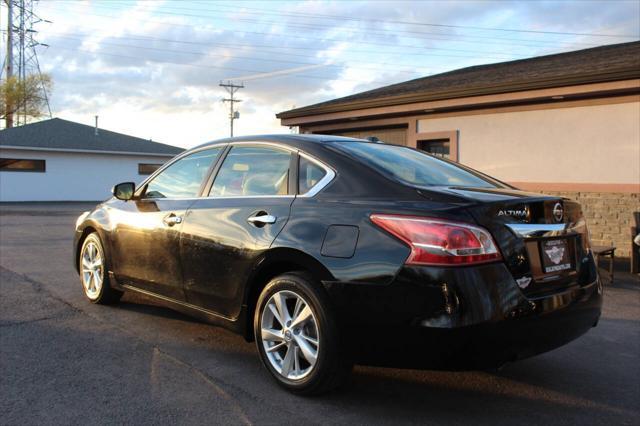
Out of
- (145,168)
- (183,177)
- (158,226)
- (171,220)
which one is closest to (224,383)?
(171,220)

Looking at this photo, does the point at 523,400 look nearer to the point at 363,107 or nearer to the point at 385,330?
the point at 385,330

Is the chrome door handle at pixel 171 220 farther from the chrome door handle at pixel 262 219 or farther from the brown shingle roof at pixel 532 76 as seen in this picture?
the brown shingle roof at pixel 532 76

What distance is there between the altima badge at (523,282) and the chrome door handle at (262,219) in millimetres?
1561

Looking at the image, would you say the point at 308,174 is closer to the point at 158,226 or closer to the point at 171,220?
the point at 171,220

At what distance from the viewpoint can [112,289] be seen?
219 inches

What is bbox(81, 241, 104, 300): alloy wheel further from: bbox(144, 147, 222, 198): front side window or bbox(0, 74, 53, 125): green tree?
bbox(0, 74, 53, 125): green tree

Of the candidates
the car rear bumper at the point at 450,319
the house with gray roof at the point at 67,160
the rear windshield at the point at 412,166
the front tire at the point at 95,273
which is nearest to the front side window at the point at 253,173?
the rear windshield at the point at 412,166

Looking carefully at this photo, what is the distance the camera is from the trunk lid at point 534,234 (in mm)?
3102

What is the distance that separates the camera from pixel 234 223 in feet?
13.3

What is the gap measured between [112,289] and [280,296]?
8.58 ft

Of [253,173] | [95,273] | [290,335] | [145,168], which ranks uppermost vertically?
[145,168]

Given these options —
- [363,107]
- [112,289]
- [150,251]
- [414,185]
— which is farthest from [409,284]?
[363,107]

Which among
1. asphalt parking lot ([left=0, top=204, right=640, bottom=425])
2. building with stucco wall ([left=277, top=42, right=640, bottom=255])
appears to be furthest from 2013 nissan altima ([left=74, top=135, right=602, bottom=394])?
building with stucco wall ([left=277, top=42, right=640, bottom=255])

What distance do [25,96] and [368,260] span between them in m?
51.7
